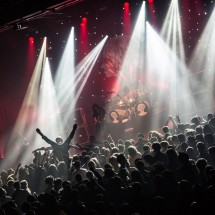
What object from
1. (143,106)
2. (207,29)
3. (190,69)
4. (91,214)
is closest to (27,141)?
(143,106)

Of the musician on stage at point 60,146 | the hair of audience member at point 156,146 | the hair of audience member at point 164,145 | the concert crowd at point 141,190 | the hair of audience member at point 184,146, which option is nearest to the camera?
the concert crowd at point 141,190

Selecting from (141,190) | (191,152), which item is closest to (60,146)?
(191,152)

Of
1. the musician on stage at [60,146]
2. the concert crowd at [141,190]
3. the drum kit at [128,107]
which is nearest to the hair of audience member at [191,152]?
the concert crowd at [141,190]

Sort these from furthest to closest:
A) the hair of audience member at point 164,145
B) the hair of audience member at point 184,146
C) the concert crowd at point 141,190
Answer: the hair of audience member at point 164,145, the hair of audience member at point 184,146, the concert crowd at point 141,190

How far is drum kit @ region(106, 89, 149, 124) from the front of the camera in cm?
1611

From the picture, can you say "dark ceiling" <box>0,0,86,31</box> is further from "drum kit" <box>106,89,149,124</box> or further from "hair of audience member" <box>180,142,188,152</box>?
"drum kit" <box>106,89,149,124</box>

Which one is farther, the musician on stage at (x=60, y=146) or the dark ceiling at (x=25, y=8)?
the musician on stage at (x=60, y=146)

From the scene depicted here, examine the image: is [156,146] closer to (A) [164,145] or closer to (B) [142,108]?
(A) [164,145]

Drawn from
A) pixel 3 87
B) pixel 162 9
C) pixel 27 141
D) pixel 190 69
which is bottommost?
pixel 27 141

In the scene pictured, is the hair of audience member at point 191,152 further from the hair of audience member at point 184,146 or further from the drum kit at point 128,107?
the drum kit at point 128,107

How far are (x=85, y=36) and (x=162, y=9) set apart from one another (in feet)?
13.2

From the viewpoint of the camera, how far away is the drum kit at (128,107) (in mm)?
16109

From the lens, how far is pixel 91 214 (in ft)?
15.9

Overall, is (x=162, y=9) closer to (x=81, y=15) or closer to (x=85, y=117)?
(x=81, y=15)
